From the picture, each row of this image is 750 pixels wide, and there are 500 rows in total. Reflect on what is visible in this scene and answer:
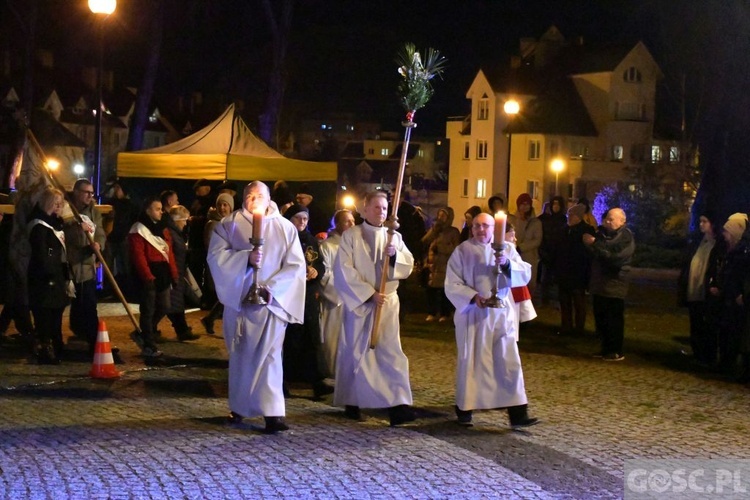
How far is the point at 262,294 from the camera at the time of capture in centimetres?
823

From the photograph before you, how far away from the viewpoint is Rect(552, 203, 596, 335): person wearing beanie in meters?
13.9

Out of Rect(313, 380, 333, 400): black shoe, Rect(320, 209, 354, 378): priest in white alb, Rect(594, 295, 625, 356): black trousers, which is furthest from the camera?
Rect(594, 295, 625, 356): black trousers

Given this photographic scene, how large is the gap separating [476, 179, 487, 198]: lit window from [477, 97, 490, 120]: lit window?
3.63 m

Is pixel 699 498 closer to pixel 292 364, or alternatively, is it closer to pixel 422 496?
pixel 422 496

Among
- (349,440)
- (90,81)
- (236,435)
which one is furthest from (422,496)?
(90,81)

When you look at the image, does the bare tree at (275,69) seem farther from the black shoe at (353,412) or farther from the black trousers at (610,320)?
the black shoe at (353,412)

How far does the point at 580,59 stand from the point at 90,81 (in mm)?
32680

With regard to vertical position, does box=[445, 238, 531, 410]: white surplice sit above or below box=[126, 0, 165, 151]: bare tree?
below

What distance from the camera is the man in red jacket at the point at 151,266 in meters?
11.4

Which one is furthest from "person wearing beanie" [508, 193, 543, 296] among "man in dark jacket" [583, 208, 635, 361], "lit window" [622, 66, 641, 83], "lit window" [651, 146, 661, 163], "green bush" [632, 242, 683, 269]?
"lit window" [622, 66, 641, 83]

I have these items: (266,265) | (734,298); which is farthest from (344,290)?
(734,298)

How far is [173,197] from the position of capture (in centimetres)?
1298

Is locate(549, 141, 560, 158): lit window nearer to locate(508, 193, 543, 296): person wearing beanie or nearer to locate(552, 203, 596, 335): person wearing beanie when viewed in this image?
locate(508, 193, 543, 296): person wearing beanie

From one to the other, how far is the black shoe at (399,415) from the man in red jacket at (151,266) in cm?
384
